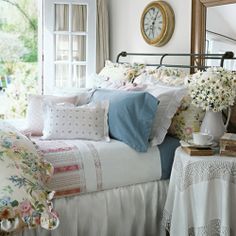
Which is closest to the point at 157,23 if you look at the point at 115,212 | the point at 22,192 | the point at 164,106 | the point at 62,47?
the point at 62,47

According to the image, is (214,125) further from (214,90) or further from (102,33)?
(102,33)

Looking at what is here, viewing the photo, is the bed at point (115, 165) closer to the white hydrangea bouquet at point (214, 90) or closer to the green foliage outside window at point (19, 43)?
the white hydrangea bouquet at point (214, 90)

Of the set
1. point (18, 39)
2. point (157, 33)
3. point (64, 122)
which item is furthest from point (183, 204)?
point (18, 39)

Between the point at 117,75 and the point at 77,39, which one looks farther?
the point at 77,39

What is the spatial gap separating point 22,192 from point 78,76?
2.99 m

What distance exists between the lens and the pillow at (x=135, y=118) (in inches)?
97.3

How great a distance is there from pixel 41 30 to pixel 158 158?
2693 millimetres

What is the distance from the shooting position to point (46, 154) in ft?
7.37

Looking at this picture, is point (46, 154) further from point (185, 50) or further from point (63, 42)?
point (63, 42)

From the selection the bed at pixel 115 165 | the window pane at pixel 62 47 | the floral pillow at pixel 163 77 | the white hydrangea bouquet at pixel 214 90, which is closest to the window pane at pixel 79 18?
the window pane at pixel 62 47

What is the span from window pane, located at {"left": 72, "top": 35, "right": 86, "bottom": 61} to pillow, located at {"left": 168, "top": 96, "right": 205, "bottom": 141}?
6.82ft

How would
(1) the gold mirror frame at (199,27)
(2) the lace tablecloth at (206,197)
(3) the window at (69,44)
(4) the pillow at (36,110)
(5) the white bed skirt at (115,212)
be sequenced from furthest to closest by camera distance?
(3) the window at (69,44) < (1) the gold mirror frame at (199,27) < (4) the pillow at (36,110) < (5) the white bed skirt at (115,212) < (2) the lace tablecloth at (206,197)

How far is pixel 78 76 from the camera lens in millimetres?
4484

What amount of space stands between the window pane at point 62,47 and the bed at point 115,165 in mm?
1766
